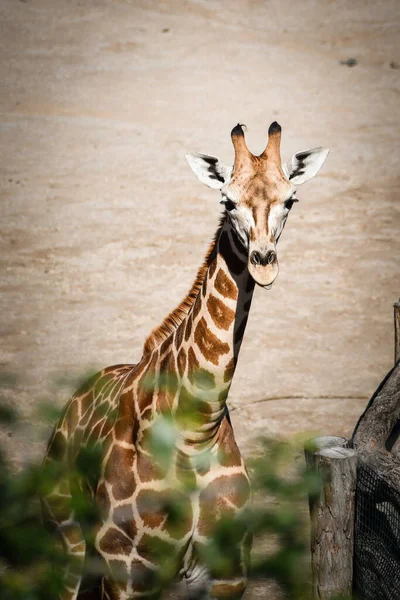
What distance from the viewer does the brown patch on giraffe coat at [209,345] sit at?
153 inches

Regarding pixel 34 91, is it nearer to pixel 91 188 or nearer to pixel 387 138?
pixel 91 188

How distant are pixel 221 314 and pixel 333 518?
1015mm

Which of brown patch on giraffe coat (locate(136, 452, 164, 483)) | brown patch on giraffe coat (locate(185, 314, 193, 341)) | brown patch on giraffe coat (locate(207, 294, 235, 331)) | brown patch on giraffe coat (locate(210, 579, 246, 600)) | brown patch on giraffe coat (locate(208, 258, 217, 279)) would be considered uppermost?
brown patch on giraffe coat (locate(208, 258, 217, 279))

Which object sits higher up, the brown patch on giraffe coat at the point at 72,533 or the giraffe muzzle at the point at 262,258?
the giraffe muzzle at the point at 262,258

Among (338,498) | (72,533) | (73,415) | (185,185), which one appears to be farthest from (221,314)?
(185,185)

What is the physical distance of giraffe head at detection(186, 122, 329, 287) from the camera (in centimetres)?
355

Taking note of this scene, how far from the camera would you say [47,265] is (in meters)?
9.98

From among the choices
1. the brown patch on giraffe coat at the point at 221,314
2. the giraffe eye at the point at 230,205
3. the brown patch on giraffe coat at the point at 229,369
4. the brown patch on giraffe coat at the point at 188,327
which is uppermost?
the giraffe eye at the point at 230,205

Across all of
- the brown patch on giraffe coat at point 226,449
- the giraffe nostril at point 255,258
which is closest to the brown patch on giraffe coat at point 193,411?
the brown patch on giraffe coat at point 226,449

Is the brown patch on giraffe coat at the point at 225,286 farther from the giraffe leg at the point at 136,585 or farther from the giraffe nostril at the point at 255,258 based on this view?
the giraffe leg at the point at 136,585

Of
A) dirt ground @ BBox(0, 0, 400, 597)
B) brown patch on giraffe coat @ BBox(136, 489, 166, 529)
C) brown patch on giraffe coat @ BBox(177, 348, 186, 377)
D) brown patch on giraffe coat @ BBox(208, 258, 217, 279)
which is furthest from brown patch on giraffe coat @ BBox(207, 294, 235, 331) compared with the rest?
dirt ground @ BBox(0, 0, 400, 597)

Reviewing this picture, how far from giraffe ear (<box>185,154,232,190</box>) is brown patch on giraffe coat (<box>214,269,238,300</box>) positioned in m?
0.42

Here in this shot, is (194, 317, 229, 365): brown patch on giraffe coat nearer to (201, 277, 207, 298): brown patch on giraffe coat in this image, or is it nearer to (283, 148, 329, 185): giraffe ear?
(201, 277, 207, 298): brown patch on giraffe coat

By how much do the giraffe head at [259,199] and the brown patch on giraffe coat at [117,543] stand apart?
4.22 feet
